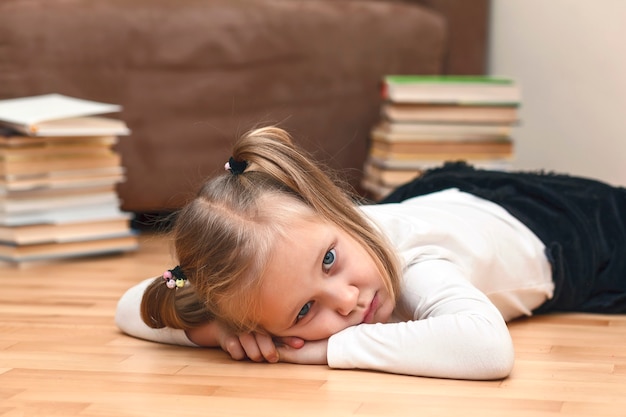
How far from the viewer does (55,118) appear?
1728mm

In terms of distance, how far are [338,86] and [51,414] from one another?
143 centimetres

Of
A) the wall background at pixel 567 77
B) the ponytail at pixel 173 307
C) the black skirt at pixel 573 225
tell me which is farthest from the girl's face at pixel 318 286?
the wall background at pixel 567 77

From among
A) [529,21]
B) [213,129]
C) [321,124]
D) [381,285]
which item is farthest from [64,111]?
[529,21]

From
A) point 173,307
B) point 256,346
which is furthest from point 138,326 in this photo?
point 256,346

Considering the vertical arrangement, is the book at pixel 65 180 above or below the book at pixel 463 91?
below

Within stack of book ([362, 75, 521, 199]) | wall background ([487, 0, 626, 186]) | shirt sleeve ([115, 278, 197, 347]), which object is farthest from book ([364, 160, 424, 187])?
shirt sleeve ([115, 278, 197, 347])

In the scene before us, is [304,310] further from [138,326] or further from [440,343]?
[138,326]

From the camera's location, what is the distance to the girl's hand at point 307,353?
1033 millimetres

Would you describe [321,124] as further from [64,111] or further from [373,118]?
[64,111]

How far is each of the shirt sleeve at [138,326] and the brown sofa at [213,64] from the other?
79cm

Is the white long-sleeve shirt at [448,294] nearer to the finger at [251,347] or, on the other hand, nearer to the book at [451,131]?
the finger at [251,347]

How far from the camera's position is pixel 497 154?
209cm

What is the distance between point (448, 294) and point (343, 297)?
121mm

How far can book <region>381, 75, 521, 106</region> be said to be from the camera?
204 cm
